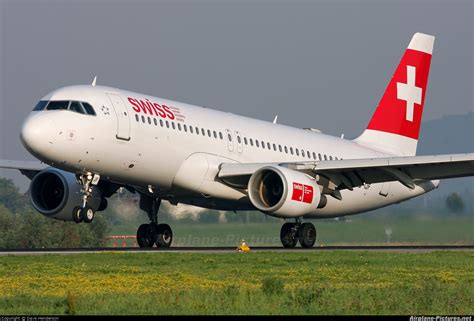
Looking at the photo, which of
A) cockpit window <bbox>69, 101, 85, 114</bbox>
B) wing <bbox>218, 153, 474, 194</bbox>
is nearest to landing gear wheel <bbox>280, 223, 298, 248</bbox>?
wing <bbox>218, 153, 474, 194</bbox>

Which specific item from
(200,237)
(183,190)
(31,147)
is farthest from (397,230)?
(31,147)

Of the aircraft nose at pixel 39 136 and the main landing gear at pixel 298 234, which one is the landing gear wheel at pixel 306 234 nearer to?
the main landing gear at pixel 298 234

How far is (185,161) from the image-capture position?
3338 centimetres

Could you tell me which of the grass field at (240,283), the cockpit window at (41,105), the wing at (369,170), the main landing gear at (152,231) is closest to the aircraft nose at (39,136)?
the cockpit window at (41,105)

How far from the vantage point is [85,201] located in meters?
31.3

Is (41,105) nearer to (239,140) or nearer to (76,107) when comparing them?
(76,107)

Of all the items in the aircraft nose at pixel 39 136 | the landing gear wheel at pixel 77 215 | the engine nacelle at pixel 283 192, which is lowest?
the landing gear wheel at pixel 77 215

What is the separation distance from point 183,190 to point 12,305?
16.8m

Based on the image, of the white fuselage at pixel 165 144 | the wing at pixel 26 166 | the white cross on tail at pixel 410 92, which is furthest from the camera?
the white cross on tail at pixel 410 92

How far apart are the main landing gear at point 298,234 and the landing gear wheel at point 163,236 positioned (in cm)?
405

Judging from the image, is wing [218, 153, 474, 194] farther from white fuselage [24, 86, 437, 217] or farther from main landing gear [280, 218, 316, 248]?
main landing gear [280, 218, 316, 248]

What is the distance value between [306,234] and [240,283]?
14326 millimetres

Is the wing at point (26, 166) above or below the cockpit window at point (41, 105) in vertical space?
below

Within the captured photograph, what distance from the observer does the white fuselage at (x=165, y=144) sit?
30.6 metres
